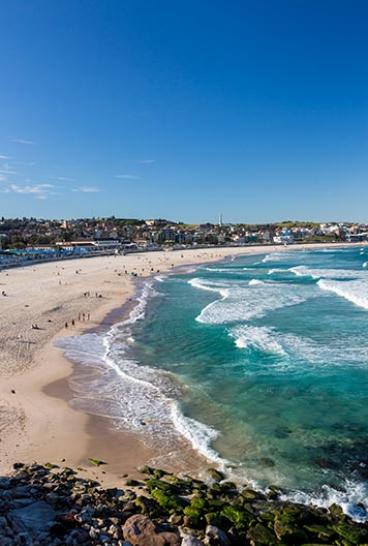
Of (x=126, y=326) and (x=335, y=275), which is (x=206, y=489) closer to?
(x=126, y=326)

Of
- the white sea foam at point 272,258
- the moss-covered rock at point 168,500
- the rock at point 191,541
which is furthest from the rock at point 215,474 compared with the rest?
the white sea foam at point 272,258

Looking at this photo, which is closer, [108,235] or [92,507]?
[92,507]

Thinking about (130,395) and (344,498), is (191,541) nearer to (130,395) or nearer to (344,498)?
(344,498)

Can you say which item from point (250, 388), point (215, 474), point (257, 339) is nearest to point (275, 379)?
point (250, 388)

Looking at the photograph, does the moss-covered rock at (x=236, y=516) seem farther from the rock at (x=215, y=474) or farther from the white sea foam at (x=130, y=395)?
the white sea foam at (x=130, y=395)

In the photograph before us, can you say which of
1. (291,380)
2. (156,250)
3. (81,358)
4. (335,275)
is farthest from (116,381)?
(156,250)

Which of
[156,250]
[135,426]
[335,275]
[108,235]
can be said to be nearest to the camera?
[135,426]

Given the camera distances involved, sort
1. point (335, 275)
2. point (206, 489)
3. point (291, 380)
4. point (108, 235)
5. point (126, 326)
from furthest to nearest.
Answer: point (108, 235) < point (335, 275) < point (126, 326) < point (291, 380) < point (206, 489)
